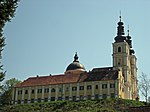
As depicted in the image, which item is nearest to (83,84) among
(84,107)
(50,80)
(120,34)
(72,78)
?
(72,78)

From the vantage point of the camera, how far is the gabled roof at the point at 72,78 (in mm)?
72312

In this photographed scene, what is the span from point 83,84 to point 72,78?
437cm

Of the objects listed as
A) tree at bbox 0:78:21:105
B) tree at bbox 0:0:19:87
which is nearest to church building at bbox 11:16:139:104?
tree at bbox 0:78:21:105

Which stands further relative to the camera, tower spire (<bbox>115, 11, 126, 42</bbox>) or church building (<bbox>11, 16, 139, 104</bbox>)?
tower spire (<bbox>115, 11, 126, 42</bbox>)

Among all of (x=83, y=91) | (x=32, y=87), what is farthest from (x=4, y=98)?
(x=83, y=91)

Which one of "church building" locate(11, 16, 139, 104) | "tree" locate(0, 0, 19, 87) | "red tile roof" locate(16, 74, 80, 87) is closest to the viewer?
"tree" locate(0, 0, 19, 87)

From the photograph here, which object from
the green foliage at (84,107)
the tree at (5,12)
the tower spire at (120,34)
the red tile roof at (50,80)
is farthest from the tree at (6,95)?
the tree at (5,12)

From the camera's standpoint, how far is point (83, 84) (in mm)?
73000

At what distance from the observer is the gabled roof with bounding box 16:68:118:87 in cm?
7231

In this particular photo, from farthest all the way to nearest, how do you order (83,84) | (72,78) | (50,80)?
(50,80) → (72,78) → (83,84)

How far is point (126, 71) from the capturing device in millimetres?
81500

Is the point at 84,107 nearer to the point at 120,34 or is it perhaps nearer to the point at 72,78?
the point at 72,78

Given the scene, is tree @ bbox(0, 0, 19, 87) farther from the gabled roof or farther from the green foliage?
the gabled roof

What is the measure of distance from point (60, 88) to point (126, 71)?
18869mm
